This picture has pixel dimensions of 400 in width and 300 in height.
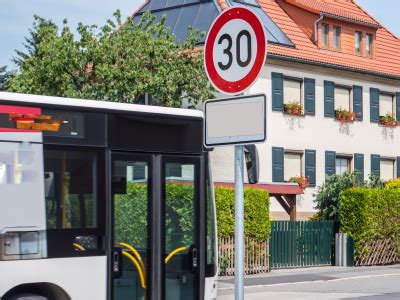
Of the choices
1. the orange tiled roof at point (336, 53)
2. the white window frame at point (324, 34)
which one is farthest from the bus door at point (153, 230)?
the white window frame at point (324, 34)

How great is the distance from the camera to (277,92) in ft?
125

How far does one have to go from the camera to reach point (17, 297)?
9180 millimetres

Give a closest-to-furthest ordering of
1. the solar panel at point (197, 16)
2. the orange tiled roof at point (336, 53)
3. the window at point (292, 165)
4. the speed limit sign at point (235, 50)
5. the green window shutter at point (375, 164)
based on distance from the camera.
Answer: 1. the speed limit sign at point (235, 50)
2. the window at point (292, 165)
3. the solar panel at point (197, 16)
4. the orange tiled roof at point (336, 53)
5. the green window shutter at point (375, 164)

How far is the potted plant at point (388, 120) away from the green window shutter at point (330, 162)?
3.93 meters

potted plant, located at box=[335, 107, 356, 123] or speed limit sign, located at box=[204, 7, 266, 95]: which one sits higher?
potted plant, located at box=[335, 107, 356, 123]

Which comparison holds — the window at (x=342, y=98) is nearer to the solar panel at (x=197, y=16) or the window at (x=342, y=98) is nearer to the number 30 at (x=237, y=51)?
the solar panel at (x=197, y=16)

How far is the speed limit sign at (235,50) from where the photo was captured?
654 cm

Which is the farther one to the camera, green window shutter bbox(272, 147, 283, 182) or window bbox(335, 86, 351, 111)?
window bbox(335, 86, 351, 111)

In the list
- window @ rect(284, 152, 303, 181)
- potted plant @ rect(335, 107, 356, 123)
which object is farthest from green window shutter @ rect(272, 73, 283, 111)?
potted plant @ rect(335, 107, 356, 123)

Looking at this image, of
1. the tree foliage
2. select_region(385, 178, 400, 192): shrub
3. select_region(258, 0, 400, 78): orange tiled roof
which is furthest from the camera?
select_region(258, 0, 400, 78): orange tiled roof

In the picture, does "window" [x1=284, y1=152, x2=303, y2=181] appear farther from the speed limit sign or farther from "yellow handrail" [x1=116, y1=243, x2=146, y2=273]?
the speed limit sign

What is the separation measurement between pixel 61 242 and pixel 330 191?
21.5 m

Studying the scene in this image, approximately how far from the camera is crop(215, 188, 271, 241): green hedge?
78.1ft

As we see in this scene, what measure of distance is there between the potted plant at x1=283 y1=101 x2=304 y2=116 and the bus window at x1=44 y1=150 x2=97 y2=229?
1149 inches
